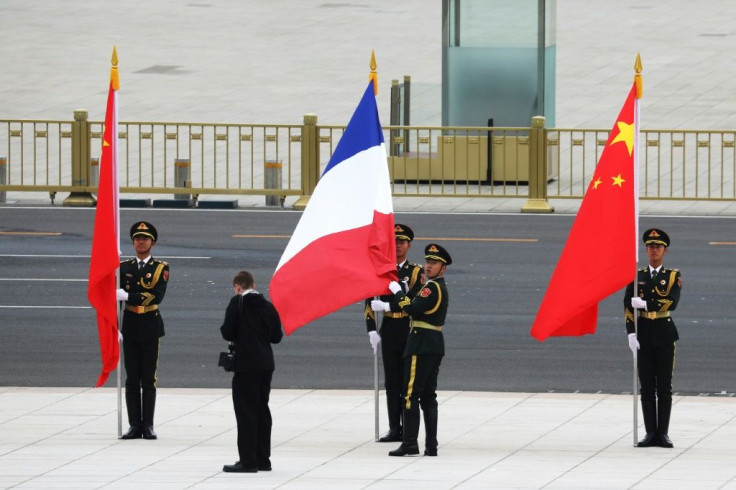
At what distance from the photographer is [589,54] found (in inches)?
1494

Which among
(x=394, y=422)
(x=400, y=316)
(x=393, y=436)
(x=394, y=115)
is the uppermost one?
(x=394, y=115)

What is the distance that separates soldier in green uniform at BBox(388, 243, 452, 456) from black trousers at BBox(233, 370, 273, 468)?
1015 mm

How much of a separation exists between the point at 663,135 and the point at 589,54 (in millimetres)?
6282

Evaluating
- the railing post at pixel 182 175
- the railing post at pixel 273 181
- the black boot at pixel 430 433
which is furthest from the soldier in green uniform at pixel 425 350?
the railing post at pixel 182 175

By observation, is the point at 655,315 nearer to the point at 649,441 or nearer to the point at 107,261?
the point at 649,441

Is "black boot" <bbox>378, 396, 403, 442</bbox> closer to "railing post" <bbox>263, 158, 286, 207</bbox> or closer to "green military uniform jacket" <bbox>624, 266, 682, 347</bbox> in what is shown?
"green military uniform jacket" <bbox>624, 266, 682, 347</bbox>

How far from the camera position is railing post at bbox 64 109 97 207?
26.5 meters

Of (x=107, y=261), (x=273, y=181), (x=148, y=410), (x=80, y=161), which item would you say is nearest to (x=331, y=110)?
(x=273, y=181)

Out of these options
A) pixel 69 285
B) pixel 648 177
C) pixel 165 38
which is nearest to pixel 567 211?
pixel 648 177

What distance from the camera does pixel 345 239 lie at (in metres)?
12.6

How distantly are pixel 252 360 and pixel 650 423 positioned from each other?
3.04 meters

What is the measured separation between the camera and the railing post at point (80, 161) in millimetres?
26469

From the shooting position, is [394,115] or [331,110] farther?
[331,110]

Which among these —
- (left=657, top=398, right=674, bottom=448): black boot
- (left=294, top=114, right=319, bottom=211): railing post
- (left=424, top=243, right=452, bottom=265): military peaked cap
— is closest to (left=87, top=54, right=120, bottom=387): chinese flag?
(left=424, top=243, right=452, bottom=265): military peaked cap
